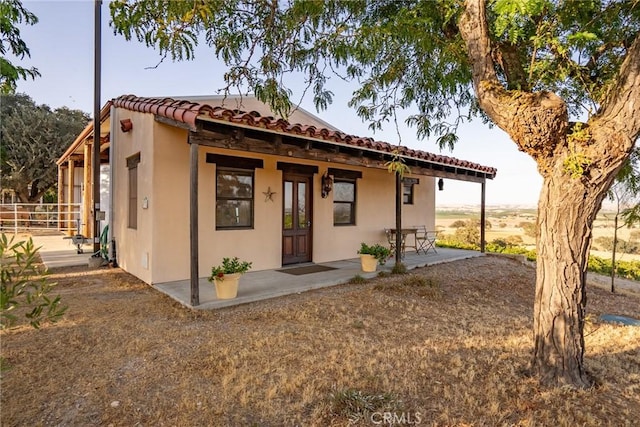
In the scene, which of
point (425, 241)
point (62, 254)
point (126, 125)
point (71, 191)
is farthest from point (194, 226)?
point (71, 191)

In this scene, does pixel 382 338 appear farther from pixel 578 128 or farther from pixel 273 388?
pixel 578 128

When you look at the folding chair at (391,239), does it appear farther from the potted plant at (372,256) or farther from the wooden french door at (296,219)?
the wooden french door at (296,219)

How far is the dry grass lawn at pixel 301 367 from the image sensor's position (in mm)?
2545

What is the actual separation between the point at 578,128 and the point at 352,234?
669 centimetres

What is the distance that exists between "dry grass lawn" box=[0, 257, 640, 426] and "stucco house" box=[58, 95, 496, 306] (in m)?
1.30

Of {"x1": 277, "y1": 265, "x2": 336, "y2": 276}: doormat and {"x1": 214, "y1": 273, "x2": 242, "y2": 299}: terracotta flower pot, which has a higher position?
{"x1": 214, "y1": 273, "x2": 242, "y2": 299}: terracotta flower pot

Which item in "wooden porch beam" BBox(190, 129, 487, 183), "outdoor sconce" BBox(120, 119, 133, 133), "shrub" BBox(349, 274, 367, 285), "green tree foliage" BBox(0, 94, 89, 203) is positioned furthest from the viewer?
"green tree foliage" BBox(0, 94, 89, 203)

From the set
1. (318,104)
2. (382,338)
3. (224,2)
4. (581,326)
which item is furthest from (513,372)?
(224,2)

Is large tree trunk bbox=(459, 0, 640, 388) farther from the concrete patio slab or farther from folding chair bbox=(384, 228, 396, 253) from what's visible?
the concrete patio slab

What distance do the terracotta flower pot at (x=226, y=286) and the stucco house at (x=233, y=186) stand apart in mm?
411

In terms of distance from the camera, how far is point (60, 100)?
68.7 feet

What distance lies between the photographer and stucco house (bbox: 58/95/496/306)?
215 inches

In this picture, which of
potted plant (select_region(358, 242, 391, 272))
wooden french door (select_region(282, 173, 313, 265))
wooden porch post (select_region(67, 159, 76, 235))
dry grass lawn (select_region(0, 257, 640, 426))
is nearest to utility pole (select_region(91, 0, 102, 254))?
dry grass lawn (select_region(0, 257, 640, 426))

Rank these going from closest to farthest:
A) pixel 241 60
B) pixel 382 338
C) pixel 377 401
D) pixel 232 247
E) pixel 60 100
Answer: pixel 377 401 → pixel 241 60 → pixel 382 338 → pixel 232 247 → pixel 60 100
